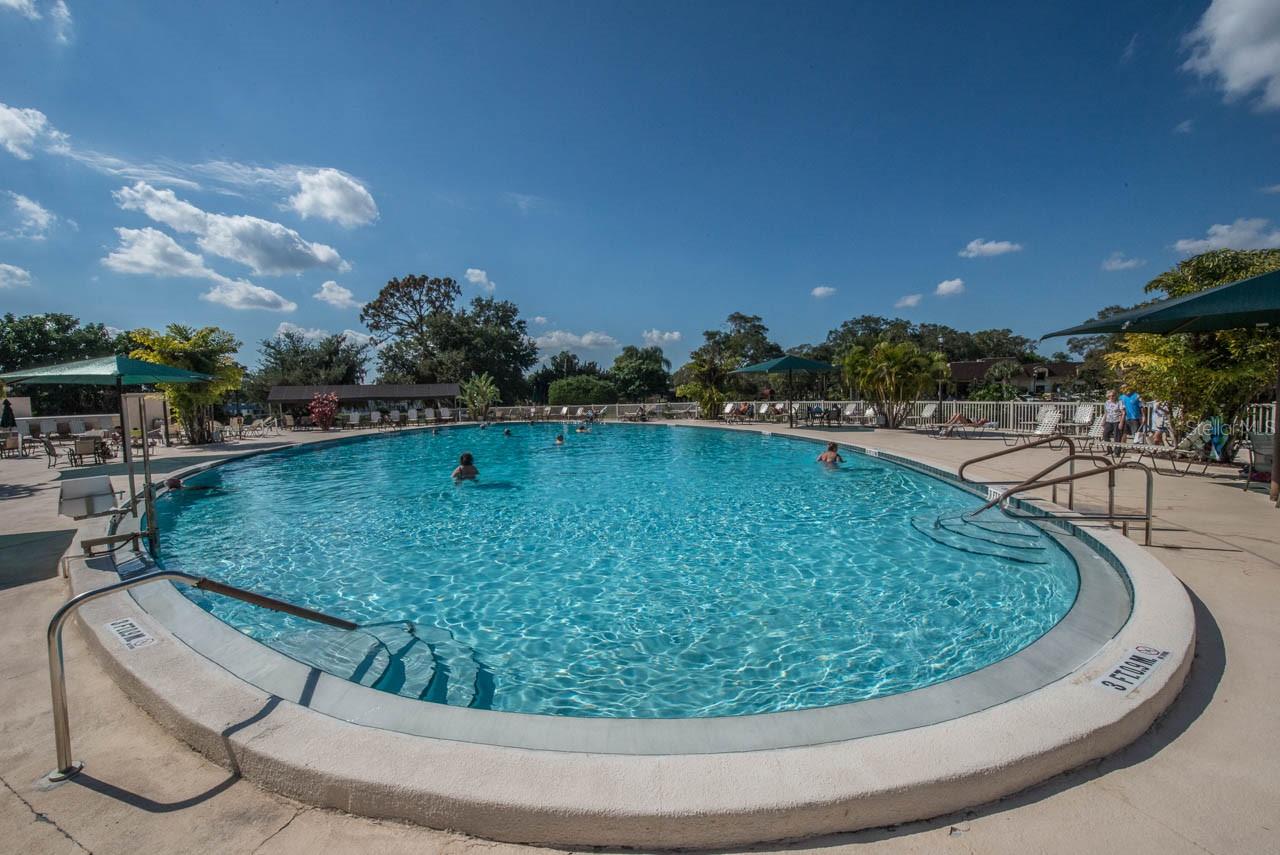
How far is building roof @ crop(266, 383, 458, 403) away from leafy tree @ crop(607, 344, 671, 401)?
12.8 meters

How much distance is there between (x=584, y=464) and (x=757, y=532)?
23.6ft

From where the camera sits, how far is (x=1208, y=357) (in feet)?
31.4

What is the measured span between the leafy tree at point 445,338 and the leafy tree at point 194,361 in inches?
1014

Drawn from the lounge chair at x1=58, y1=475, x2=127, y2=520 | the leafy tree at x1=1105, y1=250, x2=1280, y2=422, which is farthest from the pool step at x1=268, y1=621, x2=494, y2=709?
the leafy tree at x1=1105, y1=250, x2=1280, y2=422

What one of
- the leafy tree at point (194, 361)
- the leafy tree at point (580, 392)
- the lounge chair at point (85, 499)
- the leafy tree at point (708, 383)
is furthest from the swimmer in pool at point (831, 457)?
the leafy tree at point (580, 392)

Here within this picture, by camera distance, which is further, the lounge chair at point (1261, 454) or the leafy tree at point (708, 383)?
the leafy tree at point (708, 383)

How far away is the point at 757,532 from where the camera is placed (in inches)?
282

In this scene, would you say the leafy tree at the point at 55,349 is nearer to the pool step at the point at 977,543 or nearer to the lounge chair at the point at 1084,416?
the pool step at the point at 977,543

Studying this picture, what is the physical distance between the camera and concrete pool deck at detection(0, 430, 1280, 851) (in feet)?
5.97

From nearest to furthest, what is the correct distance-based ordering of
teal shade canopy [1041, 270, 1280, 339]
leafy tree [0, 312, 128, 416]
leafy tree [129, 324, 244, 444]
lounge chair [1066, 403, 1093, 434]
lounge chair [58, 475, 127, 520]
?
lounge chair [58, 475, 127, 520] → teal shade canopy [1041, 270, 1280, 339] → lounge chair [1066, 403, 1093, 434] → leafy tree [129, 324, 244, 444] → leafy tree [0, 312, 128, 416]

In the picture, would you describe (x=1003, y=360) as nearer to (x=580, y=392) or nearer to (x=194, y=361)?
(x=580, y=392)

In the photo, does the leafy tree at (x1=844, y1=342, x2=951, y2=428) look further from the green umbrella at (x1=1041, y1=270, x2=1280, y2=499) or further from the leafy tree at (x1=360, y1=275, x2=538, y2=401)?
the leafy tree at (x1=360, y1=275, x2=538, y2=401)

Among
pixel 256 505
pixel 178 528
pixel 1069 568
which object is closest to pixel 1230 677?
pixel 1069 568

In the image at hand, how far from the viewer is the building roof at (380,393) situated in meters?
40.5
